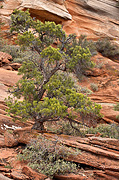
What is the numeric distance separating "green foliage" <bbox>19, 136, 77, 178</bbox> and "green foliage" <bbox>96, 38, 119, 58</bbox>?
1984 cm

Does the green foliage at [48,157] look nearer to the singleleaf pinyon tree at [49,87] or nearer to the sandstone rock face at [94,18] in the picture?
the singleleaf pinyon tree at [49,87]

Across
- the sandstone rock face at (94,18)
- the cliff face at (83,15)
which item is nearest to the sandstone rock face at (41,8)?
the cliff face at (83,15)

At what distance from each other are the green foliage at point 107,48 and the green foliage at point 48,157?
19.8 meters

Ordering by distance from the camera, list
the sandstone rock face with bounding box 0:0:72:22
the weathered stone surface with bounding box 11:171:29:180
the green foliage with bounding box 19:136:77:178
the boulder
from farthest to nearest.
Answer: the sandstone rock face with bounding box 0:0:72:22 < the green foliage with bounding box 19:136:77:178 < the boulder < the weathered stone surface with bounding box 11:171:29:180

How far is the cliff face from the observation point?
22.8 meters

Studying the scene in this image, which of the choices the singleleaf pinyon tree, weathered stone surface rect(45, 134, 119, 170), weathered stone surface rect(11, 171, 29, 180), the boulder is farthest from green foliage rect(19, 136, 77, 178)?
the singleleaf pinyon tree

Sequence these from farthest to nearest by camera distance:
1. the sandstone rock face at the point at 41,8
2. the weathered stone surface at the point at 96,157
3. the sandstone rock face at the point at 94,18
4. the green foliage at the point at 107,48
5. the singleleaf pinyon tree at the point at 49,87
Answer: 1. the sandstone rock face at the point at 94,18
2. the green foliage at the point at 107,48
3. the sandstone rock face at the point at 41,8
4. the singleleaf pinyon tree at the point at 49,87
5. the weathered stone surface at the point at 96,157

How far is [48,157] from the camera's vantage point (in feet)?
20.1

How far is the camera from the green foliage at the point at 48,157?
5836 millimetres

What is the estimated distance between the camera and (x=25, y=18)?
860cm

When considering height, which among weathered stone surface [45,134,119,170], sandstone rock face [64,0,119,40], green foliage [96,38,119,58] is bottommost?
weathered stone surface [45,134,119,170]

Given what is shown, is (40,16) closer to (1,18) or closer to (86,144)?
(1,18)

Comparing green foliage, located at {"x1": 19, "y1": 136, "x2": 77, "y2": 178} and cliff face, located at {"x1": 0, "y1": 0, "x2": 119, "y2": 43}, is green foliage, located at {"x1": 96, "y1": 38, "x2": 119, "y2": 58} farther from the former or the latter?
green foliage, located at {"x1": 19, "y1": 136, "x2": 77, "y2": 178}

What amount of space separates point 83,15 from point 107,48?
20.8 ft
